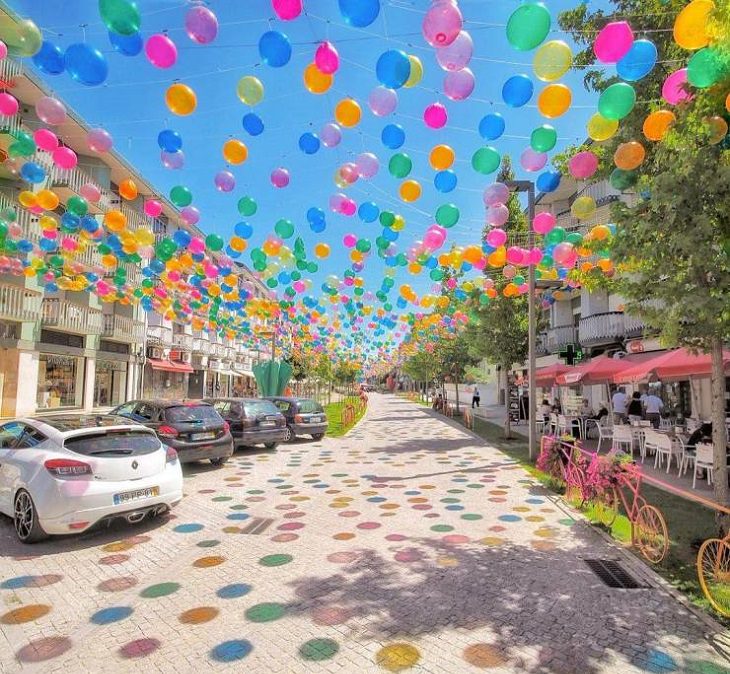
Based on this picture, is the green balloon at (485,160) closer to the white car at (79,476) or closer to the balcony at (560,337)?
the white car at (79,476)

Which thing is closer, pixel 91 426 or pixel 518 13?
pixel 518 13

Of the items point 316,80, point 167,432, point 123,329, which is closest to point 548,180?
point 316,80

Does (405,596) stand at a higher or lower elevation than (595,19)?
lower

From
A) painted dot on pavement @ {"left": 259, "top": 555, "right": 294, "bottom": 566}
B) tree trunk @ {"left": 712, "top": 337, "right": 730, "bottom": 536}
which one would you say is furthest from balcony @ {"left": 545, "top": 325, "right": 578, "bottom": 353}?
painted dot on pavement @ {"left": 259, "top": 555, "right": 294, "bottom": 566}

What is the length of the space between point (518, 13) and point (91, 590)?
22.9ft

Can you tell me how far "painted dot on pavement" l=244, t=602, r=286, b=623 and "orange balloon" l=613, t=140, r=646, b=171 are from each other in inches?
258

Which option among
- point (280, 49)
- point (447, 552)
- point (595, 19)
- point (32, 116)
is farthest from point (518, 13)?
point (32, 116)

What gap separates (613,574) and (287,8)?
666 cm

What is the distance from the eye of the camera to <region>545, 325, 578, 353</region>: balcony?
93.9 ft

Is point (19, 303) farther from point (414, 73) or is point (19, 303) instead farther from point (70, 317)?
point (414, 73)

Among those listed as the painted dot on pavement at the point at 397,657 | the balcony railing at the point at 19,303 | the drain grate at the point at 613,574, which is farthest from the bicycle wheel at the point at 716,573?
the balcony railing at the point at 19,303

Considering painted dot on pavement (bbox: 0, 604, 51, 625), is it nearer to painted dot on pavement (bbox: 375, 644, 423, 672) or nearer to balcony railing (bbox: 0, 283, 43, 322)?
painted dot on pavement (bbox: 375, 644, 423, 672)

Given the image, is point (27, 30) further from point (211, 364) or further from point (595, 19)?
point (211, 364)

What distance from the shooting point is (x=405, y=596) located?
4.42 metres
